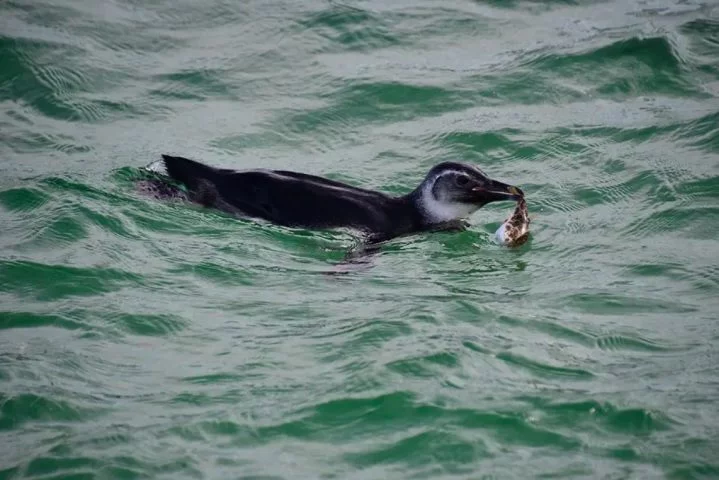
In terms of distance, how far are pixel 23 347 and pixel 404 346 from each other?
256 centimetres

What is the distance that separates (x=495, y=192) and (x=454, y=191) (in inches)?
16.1

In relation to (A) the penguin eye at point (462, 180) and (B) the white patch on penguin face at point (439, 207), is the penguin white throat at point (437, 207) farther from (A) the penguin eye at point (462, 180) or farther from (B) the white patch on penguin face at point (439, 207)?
(A) the penguin eye at point (462, 180)

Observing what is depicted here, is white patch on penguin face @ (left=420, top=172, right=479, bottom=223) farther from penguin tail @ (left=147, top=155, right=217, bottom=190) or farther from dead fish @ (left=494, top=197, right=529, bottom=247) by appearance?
penguin tail @ (left=147, top=155, right=217, bottom=190)

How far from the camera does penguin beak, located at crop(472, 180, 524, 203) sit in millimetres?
10620

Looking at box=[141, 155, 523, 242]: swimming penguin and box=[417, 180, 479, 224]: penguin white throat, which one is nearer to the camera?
box=[141, 155, 523, 242]: swimming penguin

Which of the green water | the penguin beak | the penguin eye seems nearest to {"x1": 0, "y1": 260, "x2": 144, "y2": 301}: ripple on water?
the green water

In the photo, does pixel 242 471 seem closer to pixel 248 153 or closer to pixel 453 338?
pixel 453 338

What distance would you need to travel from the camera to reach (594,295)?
9406mm

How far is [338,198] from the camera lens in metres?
10.8

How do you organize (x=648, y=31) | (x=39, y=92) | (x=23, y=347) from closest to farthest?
(x=23, y=347) → (x=39, y=92) → (x=648, y=31)

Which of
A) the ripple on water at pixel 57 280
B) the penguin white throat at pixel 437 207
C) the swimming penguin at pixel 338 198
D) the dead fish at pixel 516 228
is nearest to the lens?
the ripple on water at pixel 57 280

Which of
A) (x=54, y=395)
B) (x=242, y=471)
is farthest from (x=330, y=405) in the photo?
(x=54, y=395)

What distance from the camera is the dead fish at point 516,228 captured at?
10.5 m

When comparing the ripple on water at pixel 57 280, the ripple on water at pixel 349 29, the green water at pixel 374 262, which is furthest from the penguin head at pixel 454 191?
the ripple on water at pixel 349 29
